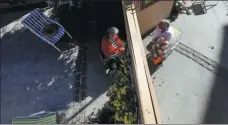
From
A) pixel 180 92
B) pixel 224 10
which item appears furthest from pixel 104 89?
pixel 224 10

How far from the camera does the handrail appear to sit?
628 cm

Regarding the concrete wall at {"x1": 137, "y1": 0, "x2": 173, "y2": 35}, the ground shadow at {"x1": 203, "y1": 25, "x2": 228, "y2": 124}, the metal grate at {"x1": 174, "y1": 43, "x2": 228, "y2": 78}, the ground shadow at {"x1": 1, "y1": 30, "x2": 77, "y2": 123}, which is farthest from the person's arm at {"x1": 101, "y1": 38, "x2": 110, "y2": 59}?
the ground shadow at {"x1": 203, "y1": 25, "x2": 228, "y2": 124}

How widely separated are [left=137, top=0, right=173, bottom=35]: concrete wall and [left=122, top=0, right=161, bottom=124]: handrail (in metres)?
0.40

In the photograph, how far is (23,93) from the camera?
8.34 meters

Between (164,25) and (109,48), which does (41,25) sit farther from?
(164,25)

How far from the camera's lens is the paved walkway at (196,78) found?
25.5 feet

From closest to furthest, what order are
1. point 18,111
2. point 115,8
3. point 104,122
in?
point 104,122 → point 18,111 → point 115,8

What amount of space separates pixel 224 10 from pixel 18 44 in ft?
19.1

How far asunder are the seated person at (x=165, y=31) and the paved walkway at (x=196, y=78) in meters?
0.85

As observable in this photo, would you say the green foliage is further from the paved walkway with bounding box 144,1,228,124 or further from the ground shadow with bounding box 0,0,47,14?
the ground shadow with bounding box 0,0,47,14

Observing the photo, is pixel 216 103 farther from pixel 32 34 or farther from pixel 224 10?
pixel 32 34

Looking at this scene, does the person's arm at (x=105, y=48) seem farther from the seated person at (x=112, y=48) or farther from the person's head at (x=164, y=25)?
the person's head at (x=164, y=25)

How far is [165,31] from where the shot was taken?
770 centimetres

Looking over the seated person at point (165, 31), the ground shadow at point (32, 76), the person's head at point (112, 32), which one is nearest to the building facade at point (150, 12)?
the seated person at point (165, 31)
